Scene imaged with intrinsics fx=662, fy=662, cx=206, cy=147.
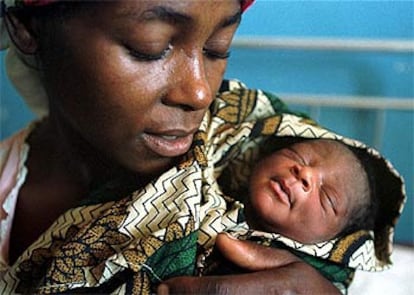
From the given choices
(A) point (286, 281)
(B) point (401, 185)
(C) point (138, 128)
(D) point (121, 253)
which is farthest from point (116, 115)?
(B) point (401, 185)

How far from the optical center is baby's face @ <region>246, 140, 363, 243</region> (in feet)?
2.51

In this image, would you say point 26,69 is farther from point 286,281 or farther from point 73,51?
point 286,281

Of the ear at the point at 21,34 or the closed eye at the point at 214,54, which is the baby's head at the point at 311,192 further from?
the ear at the point at 21,34

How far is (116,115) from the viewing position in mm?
678

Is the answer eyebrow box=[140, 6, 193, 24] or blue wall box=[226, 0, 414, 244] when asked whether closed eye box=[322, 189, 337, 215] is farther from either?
eyebrow box=[140, 6, 193, 24]

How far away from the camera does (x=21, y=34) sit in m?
0.76

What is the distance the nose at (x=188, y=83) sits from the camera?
652mm

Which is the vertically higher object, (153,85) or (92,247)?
(153,85)

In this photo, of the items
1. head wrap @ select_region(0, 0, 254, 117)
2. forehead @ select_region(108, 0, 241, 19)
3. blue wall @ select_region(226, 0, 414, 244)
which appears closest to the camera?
forehead @ select_region(108, 0, 241, 19)

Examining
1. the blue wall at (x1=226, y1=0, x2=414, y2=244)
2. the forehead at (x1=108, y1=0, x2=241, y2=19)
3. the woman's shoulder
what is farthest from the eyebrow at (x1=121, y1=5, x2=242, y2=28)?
the woman's shoulder

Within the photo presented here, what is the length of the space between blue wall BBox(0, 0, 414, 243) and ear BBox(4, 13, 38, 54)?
0.46ft

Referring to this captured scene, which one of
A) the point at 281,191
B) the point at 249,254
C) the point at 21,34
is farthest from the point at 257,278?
the point at 21,34

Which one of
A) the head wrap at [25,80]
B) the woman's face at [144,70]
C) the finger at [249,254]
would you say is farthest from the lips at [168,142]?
the head wrap at [25,80]

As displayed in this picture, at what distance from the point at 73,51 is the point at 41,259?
252 millimetres
